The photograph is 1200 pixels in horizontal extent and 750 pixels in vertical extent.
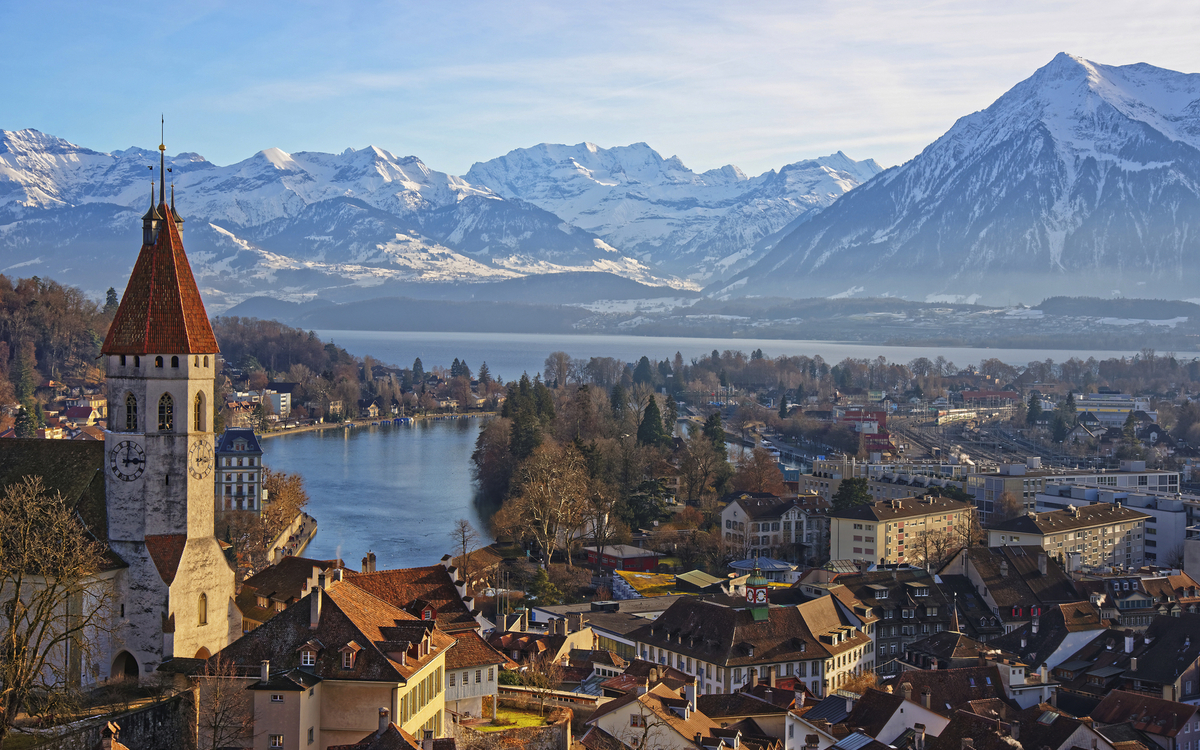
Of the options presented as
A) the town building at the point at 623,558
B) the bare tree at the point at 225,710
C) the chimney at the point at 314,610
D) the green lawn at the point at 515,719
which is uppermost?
the chimney at the point at 314,610

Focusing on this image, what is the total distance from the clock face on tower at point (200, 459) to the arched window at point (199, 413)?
26cm

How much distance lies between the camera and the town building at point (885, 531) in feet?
176

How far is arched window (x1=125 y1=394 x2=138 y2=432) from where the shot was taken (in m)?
22.5

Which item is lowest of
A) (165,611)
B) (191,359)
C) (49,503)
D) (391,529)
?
(391,529)

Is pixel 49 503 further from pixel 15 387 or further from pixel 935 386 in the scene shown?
pixel 935 386

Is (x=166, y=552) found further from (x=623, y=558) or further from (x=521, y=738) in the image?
(x=623, y=558)

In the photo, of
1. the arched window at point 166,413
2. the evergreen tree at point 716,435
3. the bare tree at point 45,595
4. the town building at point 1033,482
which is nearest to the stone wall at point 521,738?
the bare tree at point 45,595

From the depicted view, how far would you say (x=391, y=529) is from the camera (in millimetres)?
57781

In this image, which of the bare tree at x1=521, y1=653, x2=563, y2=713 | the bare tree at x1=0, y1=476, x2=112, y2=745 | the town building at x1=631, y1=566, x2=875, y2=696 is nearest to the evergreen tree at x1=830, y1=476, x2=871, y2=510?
the town building at x1=631, y1=566, x2=875, y2=696

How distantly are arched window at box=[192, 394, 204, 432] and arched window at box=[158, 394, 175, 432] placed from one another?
395 mm

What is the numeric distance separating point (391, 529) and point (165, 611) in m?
36.0

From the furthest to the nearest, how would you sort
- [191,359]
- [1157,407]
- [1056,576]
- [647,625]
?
[1157,407] → [1056,576] → [647,625] → [191,359]

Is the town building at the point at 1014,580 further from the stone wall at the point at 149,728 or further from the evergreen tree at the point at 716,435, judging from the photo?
the stone wall at the point at 149,728

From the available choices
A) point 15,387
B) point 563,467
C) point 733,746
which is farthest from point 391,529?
point 15,387
